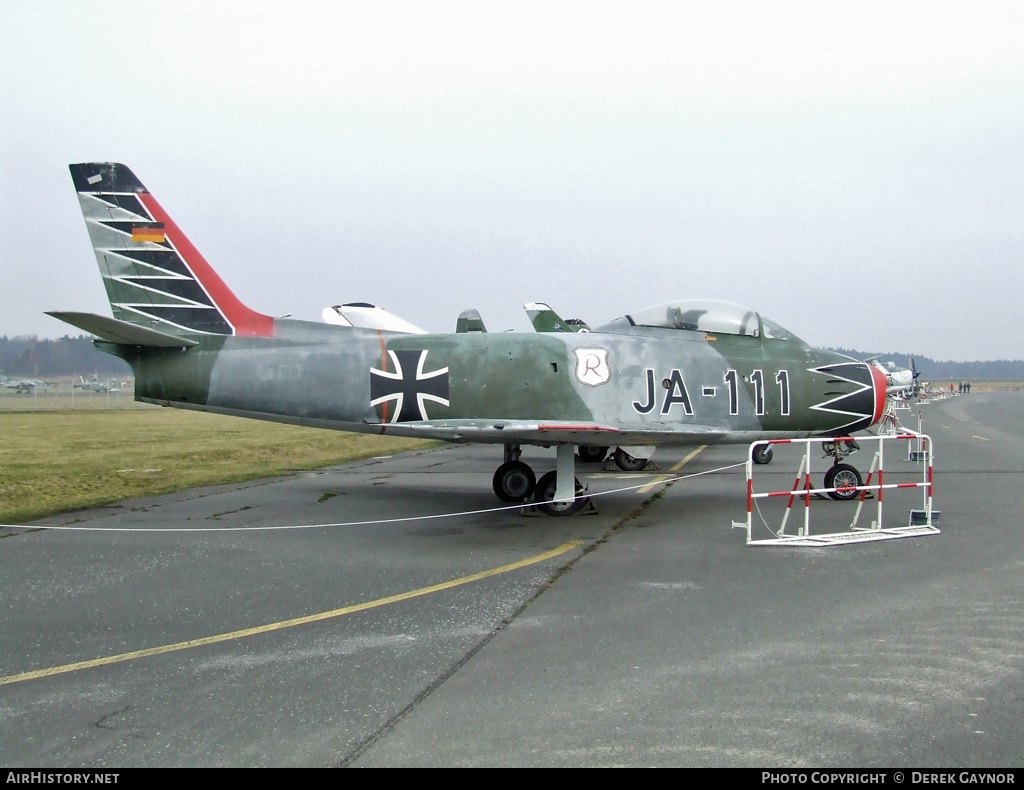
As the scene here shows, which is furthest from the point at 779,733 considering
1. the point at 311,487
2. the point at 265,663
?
the point at 311,487

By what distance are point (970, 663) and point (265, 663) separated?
4604 mm

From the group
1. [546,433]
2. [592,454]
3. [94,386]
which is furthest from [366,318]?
[94,386]

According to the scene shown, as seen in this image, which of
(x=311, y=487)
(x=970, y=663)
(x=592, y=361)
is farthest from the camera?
(x=311, y=487)

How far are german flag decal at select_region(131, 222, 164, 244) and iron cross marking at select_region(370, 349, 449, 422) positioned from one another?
3.58m

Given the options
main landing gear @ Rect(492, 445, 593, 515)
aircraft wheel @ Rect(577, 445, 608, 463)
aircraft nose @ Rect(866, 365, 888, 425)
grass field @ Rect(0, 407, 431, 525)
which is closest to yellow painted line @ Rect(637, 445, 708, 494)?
aircraft wheel @ Rect(577, 445, 608, 463)

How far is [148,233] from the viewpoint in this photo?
11.9m

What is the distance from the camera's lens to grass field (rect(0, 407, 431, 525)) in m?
14.9

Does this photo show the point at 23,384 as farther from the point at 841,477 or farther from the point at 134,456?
the point at 841,477

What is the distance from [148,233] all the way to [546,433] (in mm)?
6359

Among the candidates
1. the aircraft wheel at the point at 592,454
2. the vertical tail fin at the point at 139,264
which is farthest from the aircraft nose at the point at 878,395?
the vertical tail fin at the point at 139,264

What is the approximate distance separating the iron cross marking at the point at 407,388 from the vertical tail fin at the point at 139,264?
73.0 inches

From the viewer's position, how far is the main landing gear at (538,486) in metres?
11.6

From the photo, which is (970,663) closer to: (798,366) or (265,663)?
(265,663)

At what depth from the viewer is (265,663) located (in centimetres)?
568
